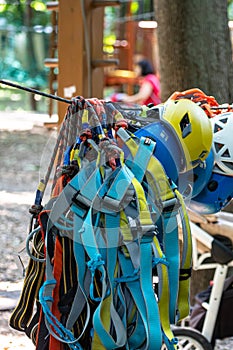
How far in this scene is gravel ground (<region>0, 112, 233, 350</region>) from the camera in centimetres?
464

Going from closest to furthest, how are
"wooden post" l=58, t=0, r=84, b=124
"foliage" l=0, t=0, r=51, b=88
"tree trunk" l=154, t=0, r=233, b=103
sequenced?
"tree trunk" l=154, t=0, r=233, b=103 → "wooden post" l=58, t=0, r=84, b=124 → "foliage" l=0, t=0, r=51, b=88

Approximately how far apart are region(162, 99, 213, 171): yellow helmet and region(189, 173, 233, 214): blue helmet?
0.18 metres

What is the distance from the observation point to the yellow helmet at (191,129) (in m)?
2.46

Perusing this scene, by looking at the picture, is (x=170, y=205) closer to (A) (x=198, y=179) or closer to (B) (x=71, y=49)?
(A) (x=198, y=179)

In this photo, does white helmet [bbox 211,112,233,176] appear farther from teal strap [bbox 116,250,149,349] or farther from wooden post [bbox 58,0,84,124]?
wooden post [bbox 58,0,84,124]

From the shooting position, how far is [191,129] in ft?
8.08

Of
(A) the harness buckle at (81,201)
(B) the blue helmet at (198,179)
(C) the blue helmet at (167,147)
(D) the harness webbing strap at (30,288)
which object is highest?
(C) the blue helmet at (167,147)

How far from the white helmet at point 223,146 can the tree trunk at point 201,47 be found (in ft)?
6.88

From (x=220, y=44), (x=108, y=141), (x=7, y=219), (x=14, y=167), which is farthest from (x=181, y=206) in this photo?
(x=14, y=167)

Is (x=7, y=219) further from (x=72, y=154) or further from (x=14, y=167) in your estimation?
(x=72, y=154)

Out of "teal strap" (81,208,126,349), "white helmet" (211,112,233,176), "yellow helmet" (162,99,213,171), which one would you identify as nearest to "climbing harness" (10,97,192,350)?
"teal strap" (81,208,126,349)

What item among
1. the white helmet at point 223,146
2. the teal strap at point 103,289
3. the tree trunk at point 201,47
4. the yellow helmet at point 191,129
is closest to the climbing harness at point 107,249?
the teal strap at point 103,289

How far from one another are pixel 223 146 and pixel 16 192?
6271 millimetres

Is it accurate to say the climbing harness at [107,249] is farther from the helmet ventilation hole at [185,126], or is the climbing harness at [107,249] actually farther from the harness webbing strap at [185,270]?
the helmet ventilation hole at [185,126]
